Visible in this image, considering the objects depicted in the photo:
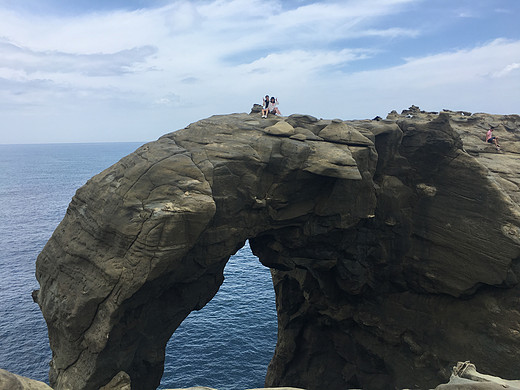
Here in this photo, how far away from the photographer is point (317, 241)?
27078 millimetres

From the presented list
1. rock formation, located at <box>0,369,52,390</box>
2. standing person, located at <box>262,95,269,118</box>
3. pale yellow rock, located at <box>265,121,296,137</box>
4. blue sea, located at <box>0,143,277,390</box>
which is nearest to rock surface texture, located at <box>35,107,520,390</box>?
pale yellow rock, located at <box>265,121,296,137</box>

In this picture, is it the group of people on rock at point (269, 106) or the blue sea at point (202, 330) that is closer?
the group of people on rock at point (269, 106)

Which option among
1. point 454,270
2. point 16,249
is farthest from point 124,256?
point 16,249

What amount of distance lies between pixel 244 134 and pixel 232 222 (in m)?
5.80

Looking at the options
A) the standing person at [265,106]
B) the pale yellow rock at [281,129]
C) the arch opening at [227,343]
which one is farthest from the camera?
the arch opening at [227,343]

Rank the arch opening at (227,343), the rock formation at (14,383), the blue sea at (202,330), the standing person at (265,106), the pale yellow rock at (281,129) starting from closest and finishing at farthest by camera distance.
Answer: the rock formation at (14,383) < the pale yellow rock at (281,129) < the standing person at (265,106) < the arch opening at (227,343) < the blue sea at (202,330)

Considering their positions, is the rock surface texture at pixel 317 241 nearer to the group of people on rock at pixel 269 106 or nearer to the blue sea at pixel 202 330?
the group of people on rock at pixel 269 106

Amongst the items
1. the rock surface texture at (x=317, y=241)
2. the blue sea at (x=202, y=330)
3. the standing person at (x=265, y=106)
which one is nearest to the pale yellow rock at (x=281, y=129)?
the rock surface texture at (x=317, y=241)

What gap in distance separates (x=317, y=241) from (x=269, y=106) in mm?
10864

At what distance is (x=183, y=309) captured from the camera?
24484 mm

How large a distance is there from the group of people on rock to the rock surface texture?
3.99 feet

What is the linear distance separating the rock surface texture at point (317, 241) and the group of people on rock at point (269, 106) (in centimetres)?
122

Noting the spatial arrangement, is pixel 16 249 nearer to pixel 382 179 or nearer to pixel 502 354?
pixel 382 179

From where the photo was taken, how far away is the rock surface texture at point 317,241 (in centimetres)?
1906
